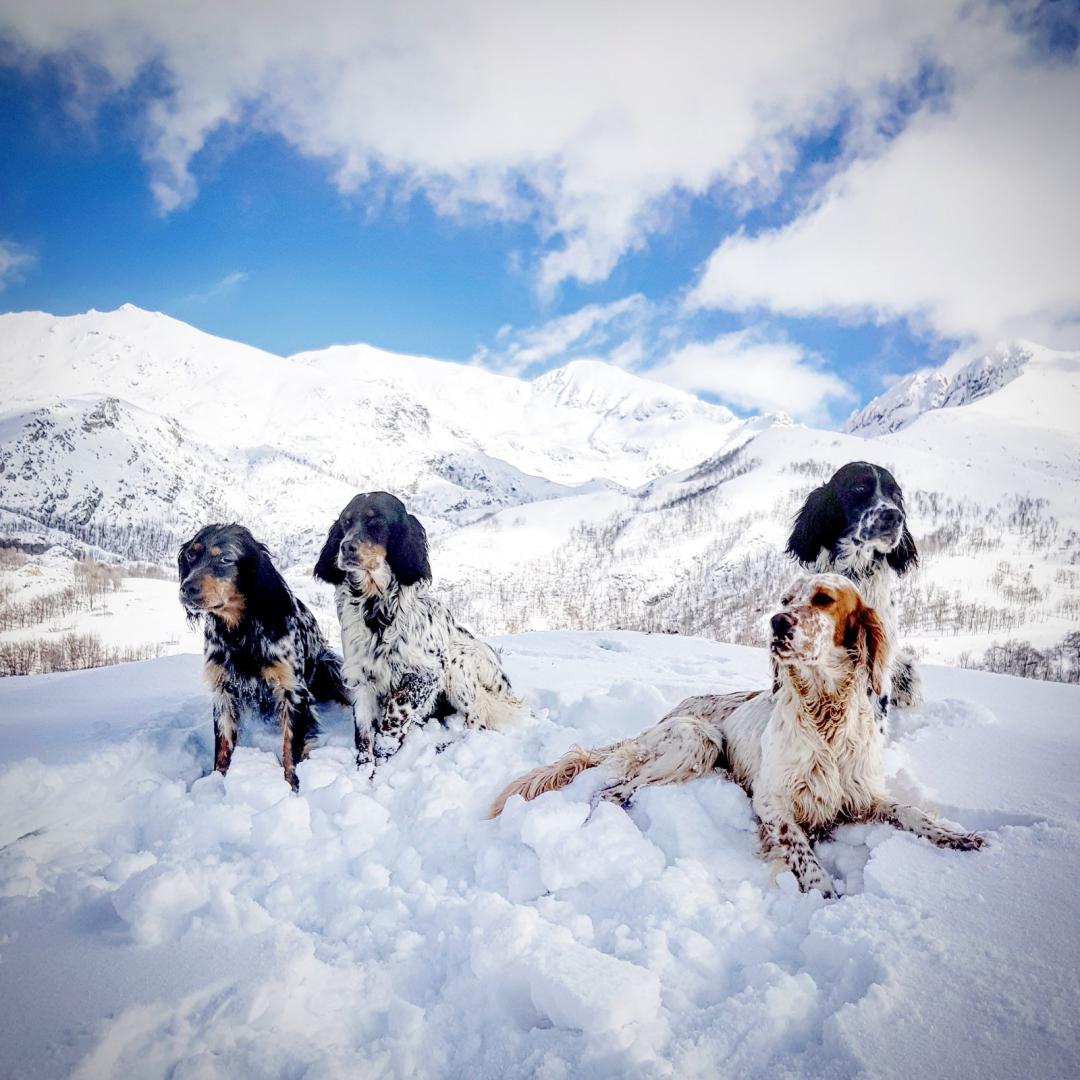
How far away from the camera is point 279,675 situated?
3.83 meters

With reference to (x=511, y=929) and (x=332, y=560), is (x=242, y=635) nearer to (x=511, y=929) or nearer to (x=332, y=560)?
(x=332, y=560)

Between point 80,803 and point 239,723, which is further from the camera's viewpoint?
point 239,723

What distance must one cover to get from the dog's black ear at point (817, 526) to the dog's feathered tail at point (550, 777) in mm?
2286

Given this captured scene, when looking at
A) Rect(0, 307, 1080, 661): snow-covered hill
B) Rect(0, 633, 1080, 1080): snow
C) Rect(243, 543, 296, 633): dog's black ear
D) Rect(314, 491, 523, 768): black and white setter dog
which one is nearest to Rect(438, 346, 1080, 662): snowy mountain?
Rect(0, 307, 1080, 661): snow-covered hill

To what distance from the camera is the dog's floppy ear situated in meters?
2.51

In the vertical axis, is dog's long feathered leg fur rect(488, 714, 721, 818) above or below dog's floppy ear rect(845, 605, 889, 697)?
below

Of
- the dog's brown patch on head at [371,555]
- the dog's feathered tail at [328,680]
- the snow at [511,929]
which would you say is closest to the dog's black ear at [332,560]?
the dog's brown patch on head at [371,555]

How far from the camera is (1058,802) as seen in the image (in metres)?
2.57

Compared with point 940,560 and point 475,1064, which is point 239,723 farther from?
point 940,560

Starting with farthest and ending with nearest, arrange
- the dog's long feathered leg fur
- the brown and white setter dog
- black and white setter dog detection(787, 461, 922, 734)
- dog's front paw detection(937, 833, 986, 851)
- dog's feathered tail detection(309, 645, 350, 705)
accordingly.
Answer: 1. dog's feathered tail detection(309, 645, 350, 705)
2. black and white setter dog detection(787, 461, 922, 734)
3. the dog's long feathered leg fur
4. the brown and white setter dog
5. dog's front paw detection(937, 833, 986, 851)

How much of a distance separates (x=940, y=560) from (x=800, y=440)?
183 ft

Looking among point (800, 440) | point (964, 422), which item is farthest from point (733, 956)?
point (964, 422)

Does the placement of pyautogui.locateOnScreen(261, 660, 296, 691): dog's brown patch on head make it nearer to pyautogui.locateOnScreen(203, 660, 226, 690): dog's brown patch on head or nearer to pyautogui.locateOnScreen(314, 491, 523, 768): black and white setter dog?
pyautogui.locateOnScreen(203, 660, 226, 690): dog's brown patch on head

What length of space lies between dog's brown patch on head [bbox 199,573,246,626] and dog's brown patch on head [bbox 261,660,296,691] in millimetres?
390
